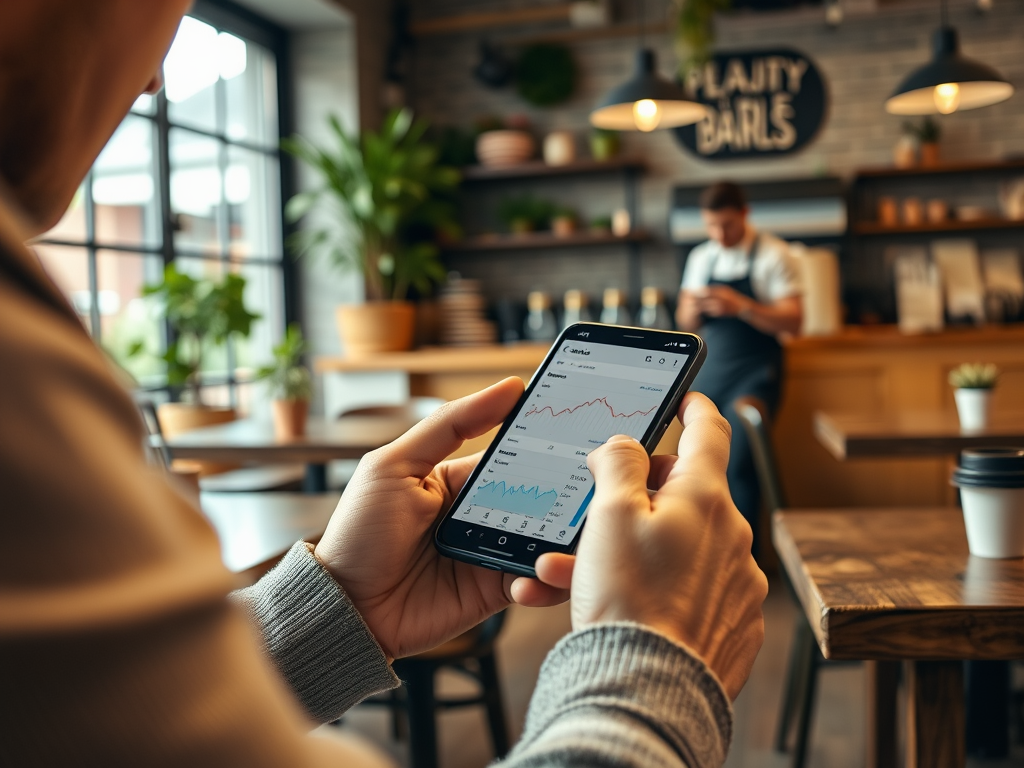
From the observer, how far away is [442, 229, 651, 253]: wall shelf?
A: 228 inches

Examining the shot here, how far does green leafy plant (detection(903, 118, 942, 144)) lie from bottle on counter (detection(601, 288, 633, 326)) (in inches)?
74.1

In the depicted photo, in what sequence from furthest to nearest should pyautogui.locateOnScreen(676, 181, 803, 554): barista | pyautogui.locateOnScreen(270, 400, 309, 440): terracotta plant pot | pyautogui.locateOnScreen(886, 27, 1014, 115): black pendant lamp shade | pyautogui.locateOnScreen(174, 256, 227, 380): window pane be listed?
pyautogui.locateOnScreen(174, 256, 227, 380): window pane
pyautogui.locateOnScreen(676, 181, 803, 554): barista
pyautogui.locateOnScreen(886, 27, 1014, 115): black pendant lamp shade
pyautogui.locateOnScreen(270, 400, 309, 440): terracotta plant pot

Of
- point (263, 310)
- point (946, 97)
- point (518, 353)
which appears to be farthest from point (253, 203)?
point (946, 97)

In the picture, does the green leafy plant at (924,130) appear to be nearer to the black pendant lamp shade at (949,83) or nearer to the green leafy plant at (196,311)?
the black pendant lamp shade at (949,83)

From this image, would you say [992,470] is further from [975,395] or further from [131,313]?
[131,313]

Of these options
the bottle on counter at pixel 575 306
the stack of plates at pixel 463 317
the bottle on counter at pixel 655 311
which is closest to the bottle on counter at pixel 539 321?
the bottle on counter at pixel 575 306

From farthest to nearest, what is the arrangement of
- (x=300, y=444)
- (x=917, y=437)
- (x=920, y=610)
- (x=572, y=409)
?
(x=300, y=444) < (x=917, y=437) < (x=920, y=610) < (x=572, y=409)

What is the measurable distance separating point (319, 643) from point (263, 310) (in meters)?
4.94

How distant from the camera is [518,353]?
4.62 meters

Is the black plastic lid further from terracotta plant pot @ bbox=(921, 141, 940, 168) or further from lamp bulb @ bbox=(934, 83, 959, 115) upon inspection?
terracotta plant pot @ bbox=(921, 141, 940, 168)

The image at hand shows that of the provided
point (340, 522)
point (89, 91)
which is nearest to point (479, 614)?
point (340, 522)

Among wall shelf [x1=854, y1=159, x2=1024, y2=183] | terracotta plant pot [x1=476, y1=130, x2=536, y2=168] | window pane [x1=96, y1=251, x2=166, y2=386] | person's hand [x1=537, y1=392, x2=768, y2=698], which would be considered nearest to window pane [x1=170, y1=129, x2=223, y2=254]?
window pane [x1=96, y1=251, x2=166, y2=386]

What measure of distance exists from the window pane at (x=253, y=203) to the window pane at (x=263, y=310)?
10cm

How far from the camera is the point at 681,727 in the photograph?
1.71ft
